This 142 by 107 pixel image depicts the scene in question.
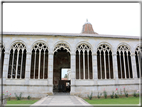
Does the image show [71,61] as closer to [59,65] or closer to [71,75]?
[71,75]

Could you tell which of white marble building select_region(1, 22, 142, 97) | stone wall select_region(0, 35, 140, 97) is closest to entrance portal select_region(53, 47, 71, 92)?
white marble building select_region(1, 22, 142, 97)

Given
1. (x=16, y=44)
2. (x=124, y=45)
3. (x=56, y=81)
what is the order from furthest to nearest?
(x=56, y=81) → (x=124, y=45) → (x=16, y=44)

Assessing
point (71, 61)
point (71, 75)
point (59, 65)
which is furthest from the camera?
point (59, 65)

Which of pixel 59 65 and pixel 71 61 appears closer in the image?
pixel 71 61

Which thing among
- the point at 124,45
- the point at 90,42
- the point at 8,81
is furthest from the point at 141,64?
the point at 8,81

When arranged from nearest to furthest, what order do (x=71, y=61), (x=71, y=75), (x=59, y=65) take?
(x=71, y=75)
(x=71, y=61)
(x=59, y=65)

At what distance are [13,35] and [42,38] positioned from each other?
3760mm

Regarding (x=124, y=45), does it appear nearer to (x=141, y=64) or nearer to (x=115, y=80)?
(x=141, y=64)

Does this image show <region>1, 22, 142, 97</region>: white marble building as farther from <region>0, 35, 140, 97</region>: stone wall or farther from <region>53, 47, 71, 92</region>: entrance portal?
<region>53, 47, 71, 92</region>: entrance portal

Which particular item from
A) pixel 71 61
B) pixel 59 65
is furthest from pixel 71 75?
pixel 59 65

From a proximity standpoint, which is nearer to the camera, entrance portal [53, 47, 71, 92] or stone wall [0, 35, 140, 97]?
stone wall [0, 35, 140, 97]

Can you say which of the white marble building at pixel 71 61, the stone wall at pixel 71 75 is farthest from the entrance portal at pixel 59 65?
the stone wall at pixel 71 75

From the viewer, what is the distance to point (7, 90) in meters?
14.5

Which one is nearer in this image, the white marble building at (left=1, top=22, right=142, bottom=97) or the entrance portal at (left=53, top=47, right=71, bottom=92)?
the white marble building at (left=1, top=22, right=142, bottom=97)
